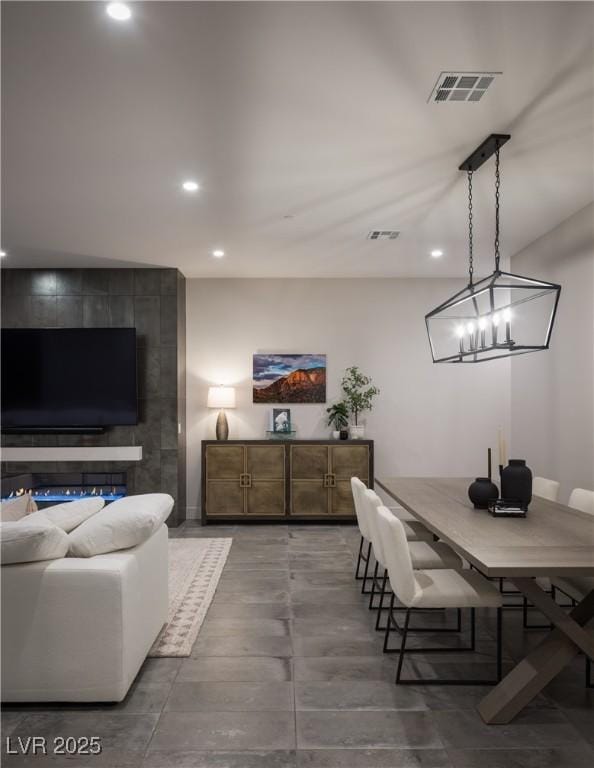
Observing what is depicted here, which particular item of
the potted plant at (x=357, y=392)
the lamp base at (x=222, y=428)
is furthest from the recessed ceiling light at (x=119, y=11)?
the potted plant at (x=357, y=392)

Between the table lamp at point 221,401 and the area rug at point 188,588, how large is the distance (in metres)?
1.34

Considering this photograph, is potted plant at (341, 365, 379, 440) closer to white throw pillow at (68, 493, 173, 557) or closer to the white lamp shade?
the white lamp shade

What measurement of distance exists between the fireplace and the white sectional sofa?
4023 millimetres

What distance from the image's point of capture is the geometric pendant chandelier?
337 cm

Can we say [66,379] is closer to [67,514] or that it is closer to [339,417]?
[339,417]

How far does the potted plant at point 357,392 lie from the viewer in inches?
276

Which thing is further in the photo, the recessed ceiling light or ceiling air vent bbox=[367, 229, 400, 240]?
ceiling air vent bbox=[367, 229, 400, 240]

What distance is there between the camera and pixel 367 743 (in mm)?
2314

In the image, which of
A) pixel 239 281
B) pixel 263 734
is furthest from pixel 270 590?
pixel 239 281

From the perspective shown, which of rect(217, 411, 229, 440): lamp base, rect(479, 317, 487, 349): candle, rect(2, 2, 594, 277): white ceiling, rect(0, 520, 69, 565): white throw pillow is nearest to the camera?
rect(2, 2, 594, 277): white ceiling

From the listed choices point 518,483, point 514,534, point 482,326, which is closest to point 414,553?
point 518,483

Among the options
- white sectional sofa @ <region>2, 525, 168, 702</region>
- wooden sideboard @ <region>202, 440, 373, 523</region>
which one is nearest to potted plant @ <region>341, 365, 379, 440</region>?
wooden sideboard @ <region>202, 440, 373, 523</region>

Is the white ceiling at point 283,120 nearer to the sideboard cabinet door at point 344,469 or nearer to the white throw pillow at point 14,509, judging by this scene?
the white throw pillow at point 14,509

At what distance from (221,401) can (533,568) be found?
4.90 m
